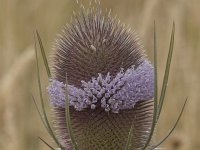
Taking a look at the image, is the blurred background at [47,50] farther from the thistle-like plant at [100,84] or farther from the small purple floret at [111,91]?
the small purple floret at [111,91]

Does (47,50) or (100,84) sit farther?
(47,50)

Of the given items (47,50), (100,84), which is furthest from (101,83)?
(47,50)

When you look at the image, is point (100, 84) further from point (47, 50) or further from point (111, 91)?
point (47, 50)

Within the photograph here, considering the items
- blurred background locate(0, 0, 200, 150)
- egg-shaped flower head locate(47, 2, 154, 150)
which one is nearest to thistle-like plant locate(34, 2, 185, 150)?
egg-shaped flower head locate(47, 2, 154, 150)

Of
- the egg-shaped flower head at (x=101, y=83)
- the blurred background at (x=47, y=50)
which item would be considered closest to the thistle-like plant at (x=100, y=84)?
the egg-shaped flower head at (x=101, y=83)

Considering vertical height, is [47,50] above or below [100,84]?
above

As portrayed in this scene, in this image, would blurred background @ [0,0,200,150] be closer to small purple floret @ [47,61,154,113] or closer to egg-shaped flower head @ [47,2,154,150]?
egg-shaped flower head @ [47,2,154,150]

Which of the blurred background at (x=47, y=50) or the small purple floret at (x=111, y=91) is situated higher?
the blurred background at (x=47, y=50)

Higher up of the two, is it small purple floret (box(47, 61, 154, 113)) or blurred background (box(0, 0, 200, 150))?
blurred background (box(0, 0, 200, 150))
